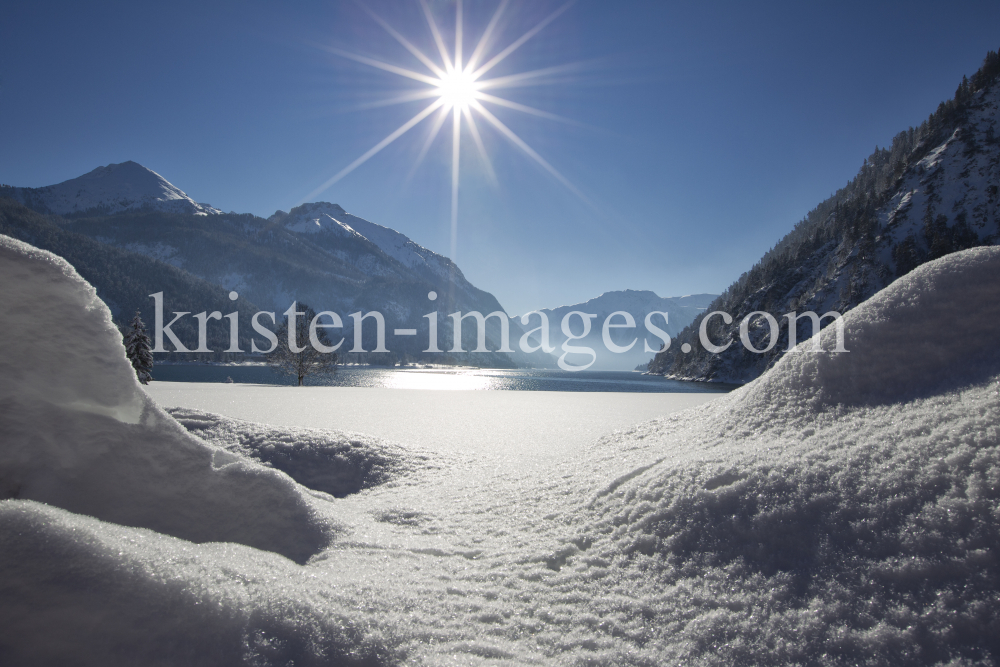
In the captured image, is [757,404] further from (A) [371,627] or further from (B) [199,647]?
(B) [199,647]

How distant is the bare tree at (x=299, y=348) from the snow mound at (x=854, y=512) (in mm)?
35405

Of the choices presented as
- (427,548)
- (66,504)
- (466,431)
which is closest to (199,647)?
(66,504)

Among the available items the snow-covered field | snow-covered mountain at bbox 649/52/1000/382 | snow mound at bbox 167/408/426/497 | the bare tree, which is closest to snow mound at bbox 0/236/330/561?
the snow-covered field

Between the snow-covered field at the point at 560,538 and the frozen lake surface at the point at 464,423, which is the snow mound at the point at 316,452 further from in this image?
the snow-covered field at the point at 560,538

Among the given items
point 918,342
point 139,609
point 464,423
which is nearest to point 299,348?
point 464,423

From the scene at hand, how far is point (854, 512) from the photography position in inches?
101

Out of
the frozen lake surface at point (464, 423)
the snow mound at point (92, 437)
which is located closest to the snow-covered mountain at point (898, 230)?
the frozen lake surface at point (464, 423)

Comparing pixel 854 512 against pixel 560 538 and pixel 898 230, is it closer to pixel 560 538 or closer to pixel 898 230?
pixel 560 538

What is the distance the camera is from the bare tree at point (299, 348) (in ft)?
113

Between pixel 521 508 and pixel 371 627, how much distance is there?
2894 mm

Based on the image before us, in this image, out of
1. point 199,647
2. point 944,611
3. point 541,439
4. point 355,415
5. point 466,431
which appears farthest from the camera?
point 355,415

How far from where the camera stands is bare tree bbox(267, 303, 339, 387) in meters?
34.4

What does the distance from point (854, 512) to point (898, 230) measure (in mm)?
94373

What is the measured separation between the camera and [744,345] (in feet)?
284
